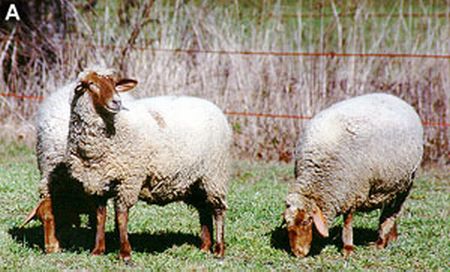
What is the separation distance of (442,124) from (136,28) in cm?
425

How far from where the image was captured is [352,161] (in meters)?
6.56

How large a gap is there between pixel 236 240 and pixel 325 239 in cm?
75

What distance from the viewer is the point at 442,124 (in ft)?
36.2

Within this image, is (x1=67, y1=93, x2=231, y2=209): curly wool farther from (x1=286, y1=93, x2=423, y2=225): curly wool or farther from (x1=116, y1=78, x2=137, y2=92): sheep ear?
(x1=286, y1=93, x2=423, y2=225): curly wool

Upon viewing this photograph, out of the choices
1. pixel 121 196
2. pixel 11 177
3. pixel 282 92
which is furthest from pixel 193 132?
pixel 282 92

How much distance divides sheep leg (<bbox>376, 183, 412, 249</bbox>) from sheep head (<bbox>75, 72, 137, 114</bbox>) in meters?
2.45

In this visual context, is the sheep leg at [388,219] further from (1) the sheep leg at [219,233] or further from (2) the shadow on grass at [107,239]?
(2) the shadow on grass at [107,239]

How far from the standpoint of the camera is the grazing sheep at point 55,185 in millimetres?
6340

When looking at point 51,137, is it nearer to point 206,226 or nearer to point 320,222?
point 206,226

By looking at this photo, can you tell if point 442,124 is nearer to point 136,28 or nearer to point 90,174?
point 136,28

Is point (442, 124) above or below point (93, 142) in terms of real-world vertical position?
below

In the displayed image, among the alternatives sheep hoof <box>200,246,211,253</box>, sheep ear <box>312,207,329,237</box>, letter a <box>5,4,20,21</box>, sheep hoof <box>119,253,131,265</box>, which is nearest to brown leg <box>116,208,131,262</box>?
sheep hoof <box>119,253,131,265</box>

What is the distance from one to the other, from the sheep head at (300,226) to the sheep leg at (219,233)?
0.48 metres

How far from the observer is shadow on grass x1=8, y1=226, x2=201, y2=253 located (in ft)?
21.4
